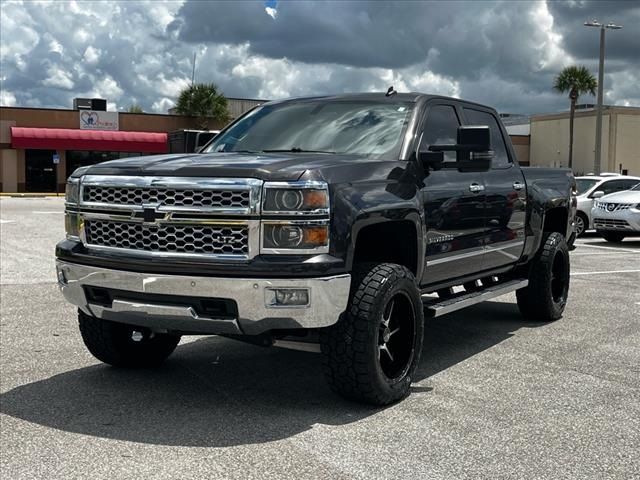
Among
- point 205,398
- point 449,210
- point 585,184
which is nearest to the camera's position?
point 205,398

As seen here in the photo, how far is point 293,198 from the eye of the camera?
14.7ft

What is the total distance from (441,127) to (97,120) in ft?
149

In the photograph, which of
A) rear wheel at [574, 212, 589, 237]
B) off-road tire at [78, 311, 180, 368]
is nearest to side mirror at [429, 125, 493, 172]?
off-road tire at [78, 311, 180, 368]

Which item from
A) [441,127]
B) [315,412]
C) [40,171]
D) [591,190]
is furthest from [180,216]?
[40,171]

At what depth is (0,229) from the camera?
17.6m

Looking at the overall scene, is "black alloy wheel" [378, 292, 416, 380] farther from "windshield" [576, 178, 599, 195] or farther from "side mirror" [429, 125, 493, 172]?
"windshield" [576, 178, 599, 195]

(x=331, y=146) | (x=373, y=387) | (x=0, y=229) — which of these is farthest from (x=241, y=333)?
(x=0, y=229)

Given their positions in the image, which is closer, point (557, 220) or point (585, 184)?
point (557, 220)

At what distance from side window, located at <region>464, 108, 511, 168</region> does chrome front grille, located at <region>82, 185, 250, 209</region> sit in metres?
3.00

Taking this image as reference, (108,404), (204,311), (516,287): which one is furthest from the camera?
(516,287)

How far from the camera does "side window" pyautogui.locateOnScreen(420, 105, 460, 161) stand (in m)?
6.00

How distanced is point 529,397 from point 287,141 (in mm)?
2454

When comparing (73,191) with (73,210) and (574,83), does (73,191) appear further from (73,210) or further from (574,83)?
(574,83)

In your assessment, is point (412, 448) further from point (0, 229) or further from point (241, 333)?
point (0, 229)
